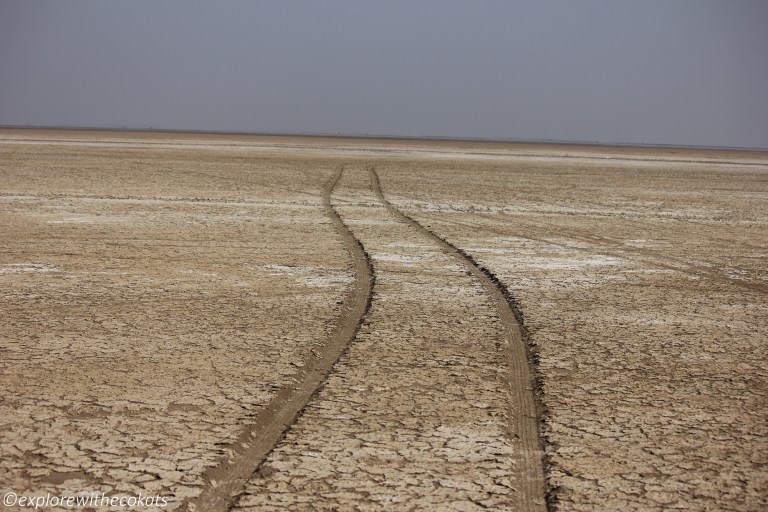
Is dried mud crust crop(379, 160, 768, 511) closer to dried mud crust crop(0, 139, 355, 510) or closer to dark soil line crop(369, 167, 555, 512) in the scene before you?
dark soil line crop(369, 167, 555, 512)

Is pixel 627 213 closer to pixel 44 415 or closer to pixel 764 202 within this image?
pixel 764 202

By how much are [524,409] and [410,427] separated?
0.61 meters

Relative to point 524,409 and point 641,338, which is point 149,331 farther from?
point 641,338

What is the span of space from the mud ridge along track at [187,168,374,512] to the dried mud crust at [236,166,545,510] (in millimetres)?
59

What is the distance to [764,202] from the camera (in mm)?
15820

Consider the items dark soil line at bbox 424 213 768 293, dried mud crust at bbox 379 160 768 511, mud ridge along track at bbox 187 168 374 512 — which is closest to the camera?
mud ridge along track at bbox 187 168 374 512

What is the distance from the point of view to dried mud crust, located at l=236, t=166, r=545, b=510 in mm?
3035

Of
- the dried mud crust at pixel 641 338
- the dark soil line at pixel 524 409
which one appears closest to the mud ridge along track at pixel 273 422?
the dark soil line at pixel 524 409

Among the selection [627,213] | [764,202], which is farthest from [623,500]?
[764,202]

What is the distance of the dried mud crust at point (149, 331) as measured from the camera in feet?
10.8

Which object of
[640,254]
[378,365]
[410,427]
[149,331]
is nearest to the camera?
[410,427]

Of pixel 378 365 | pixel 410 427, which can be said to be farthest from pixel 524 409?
pixel 378 365

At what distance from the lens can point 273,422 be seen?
12.1 ft

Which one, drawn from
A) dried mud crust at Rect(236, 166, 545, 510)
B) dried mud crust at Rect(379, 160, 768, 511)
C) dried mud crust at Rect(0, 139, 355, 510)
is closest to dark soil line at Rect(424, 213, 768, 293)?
dried mud crust at Rect(379, 160, 768, 511)
